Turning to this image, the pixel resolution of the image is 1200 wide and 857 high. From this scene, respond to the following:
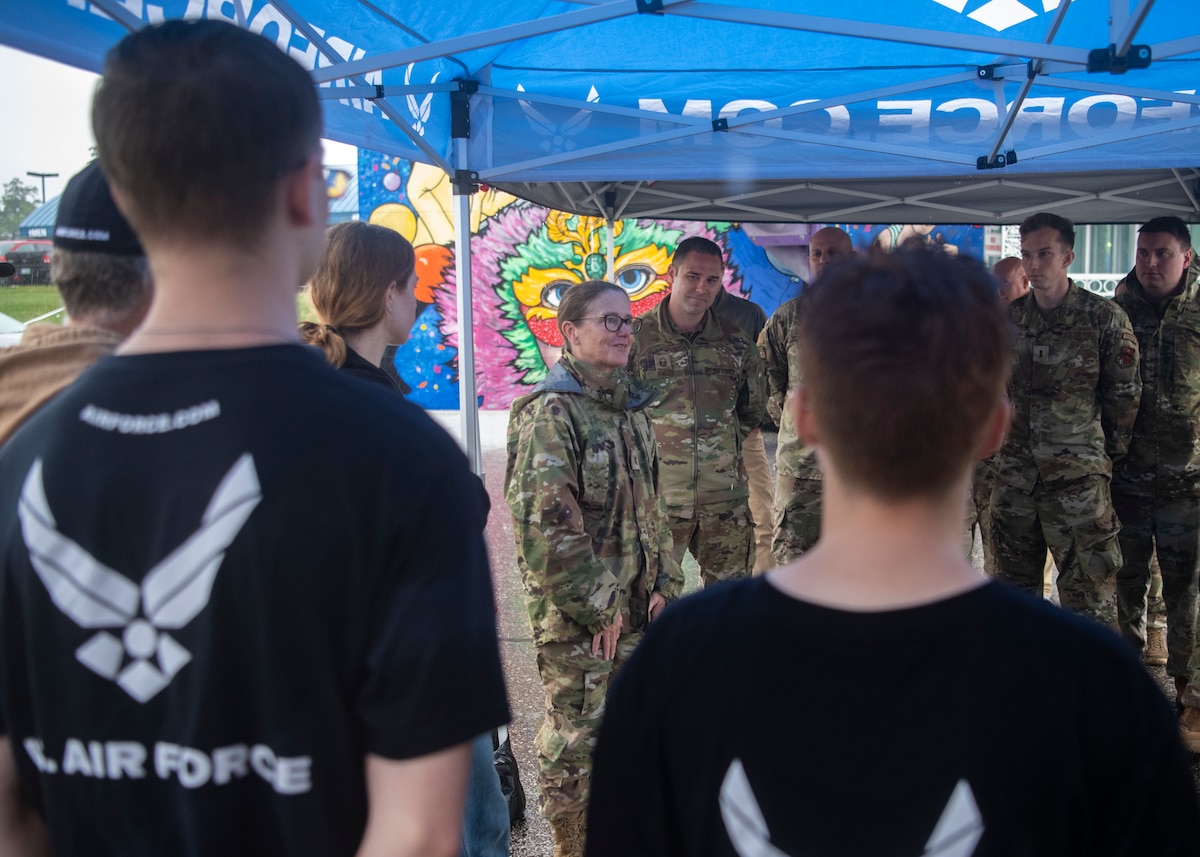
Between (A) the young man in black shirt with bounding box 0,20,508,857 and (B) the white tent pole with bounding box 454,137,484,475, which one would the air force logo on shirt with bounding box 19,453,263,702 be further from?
(B) the white tent pole with bounding box 454,137,484,475

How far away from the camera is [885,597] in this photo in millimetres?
876

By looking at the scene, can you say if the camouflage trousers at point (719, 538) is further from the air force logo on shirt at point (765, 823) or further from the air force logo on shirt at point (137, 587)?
the air force logo on shirt at point (137, 587)

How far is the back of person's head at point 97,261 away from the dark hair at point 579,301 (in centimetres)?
176

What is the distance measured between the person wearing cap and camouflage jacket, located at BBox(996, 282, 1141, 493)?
12.3 ft

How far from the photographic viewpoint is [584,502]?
2729mm

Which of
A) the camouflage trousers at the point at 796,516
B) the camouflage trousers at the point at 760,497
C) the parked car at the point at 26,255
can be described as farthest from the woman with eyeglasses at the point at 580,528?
the parked car at the point at 26,255

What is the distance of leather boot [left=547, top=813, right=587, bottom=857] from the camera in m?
2.73

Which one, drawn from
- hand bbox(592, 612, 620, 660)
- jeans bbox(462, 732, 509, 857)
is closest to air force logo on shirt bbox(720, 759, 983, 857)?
jeans bbox(462, 732, 509, 857)

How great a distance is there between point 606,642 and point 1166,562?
9.64 ft

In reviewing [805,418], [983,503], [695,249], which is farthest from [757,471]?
[805,418]

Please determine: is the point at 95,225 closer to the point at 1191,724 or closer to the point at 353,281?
the point at 353,281

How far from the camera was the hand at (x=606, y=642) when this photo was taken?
8.86ft

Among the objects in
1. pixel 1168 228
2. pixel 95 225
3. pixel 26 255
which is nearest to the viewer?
pixel 95 225

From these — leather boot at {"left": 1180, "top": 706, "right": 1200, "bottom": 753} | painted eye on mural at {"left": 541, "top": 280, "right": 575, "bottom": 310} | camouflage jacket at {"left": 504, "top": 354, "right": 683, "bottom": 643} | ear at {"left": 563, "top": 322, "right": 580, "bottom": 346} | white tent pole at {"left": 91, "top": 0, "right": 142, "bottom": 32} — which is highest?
white tent pole at {"left": 91, "top": 0, "right": 142, "bottom": 32}
